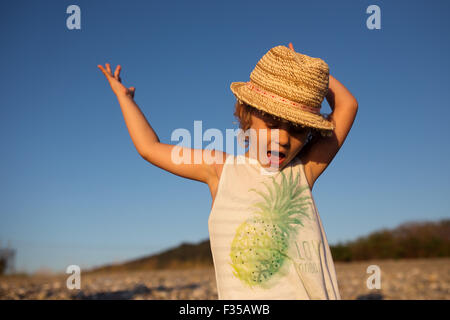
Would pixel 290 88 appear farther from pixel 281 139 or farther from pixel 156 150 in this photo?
pixel 156 150

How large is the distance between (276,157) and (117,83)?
1.07 m

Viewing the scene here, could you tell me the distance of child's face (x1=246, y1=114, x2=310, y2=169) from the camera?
2199 mm

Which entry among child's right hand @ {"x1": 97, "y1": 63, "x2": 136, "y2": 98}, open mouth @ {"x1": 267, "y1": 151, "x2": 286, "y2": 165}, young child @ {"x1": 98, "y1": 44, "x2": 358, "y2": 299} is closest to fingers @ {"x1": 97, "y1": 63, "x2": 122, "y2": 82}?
child's right hand @ {"x1": 97, "y1": 63, "x2": 136, "y2": 98}

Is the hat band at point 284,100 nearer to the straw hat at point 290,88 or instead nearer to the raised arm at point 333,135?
the straw hat at point 290,88

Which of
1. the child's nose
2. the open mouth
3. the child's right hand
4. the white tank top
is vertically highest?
the child's right hand

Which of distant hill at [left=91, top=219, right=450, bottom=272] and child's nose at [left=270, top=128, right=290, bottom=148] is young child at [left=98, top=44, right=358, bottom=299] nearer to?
child's nose at [left=270, top=128, right=290, bottom=148]

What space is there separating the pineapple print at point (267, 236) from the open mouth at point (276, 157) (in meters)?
0.10

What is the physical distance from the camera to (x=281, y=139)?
2188 mm

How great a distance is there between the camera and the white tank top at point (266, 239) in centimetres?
210

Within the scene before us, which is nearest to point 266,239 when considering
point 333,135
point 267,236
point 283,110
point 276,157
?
point 267,236

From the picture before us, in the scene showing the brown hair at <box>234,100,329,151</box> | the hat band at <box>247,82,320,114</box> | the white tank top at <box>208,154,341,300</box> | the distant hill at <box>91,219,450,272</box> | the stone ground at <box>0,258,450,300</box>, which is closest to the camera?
the white tank top at <box>208,154,341,300</box>

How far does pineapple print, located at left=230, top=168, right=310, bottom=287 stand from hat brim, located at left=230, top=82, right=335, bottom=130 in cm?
37

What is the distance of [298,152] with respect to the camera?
2.44m
